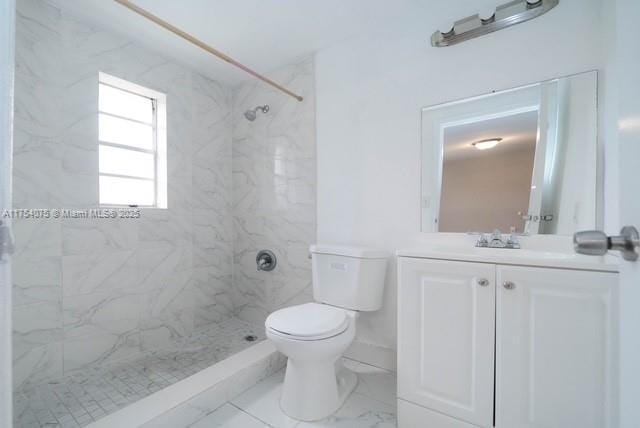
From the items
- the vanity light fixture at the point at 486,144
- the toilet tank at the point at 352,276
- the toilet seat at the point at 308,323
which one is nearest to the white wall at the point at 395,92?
the toilet tank at the point at 352,276

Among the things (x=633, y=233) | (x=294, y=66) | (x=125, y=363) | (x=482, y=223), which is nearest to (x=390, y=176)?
(x=482, y=223)

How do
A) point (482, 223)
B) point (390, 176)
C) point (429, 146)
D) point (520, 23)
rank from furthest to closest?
1. point (390, 176)
2. point (429, 146)
3. point (482, 223)
4. point (520, 23)

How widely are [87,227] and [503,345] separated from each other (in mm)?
2270

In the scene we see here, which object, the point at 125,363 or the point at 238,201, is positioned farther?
the point at 238,201

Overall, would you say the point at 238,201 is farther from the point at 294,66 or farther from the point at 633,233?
the point at 633,233

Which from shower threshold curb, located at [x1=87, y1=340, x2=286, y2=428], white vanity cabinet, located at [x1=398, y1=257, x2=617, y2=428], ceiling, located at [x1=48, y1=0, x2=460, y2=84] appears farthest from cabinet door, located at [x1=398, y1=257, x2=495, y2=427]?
ceiling, located at [x1=48, y1=0, x2=460, y2=84]

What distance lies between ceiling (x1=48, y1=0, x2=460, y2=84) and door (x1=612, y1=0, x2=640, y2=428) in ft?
4.53

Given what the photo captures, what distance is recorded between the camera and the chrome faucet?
4.49 ft

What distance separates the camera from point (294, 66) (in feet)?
7.23

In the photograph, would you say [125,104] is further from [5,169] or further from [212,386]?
[212,386]

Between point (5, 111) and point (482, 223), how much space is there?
1.79 m

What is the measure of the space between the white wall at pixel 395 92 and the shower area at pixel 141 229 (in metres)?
0.21

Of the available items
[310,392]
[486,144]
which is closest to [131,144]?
[310,392]

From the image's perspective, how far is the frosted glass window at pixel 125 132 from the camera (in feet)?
6.32
